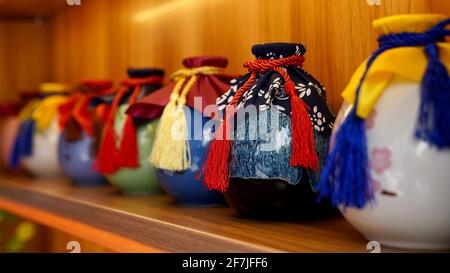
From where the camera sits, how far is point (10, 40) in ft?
5.92

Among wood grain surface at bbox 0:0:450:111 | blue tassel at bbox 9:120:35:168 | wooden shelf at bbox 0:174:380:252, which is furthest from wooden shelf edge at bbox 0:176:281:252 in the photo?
wood grain surface at bbox 0:0:450:111

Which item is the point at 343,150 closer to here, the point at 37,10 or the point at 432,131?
the point at 432,131

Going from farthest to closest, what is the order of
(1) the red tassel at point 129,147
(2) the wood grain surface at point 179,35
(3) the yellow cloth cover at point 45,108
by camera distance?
1. (3) the yellow cloth cover at point 45,108
2. (1) the red tassel at point 129,147
3. (2) the wood grain surface at point 179,35

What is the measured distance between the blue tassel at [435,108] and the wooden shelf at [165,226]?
12cm

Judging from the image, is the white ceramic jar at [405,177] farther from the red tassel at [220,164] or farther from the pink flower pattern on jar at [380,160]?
the red tassel at [220,164]

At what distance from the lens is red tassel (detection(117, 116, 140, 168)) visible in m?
0.96

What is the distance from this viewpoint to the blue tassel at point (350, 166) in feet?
1.78

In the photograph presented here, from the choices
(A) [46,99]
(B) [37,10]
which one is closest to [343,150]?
(A) [46,99]

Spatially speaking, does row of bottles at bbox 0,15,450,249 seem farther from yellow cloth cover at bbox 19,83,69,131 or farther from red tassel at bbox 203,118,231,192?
yellow cloth cover at bbox 19,83,69,131

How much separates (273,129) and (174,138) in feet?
0.63

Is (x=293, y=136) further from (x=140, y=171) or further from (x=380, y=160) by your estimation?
(x=140, y=171)

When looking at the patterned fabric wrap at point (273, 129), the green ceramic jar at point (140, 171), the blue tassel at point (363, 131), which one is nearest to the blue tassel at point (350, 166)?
the blue tassel at point (363, 131)

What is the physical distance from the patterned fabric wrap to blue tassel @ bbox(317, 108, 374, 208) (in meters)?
0.11

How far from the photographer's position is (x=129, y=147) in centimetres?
97
